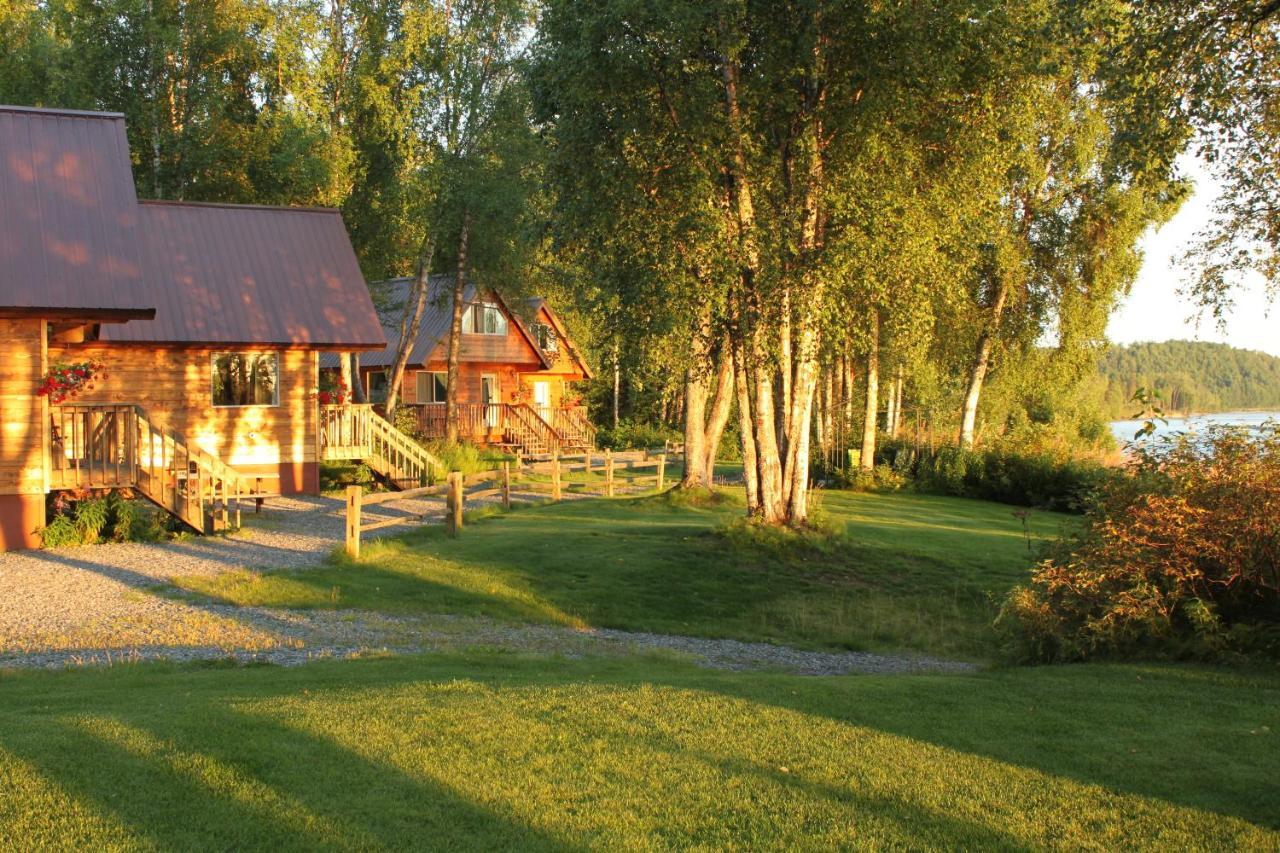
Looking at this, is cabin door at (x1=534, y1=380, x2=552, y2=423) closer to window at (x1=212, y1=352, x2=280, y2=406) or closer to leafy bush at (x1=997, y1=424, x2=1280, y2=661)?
window at (x1=212, y1=352, x2=280, y2=406)

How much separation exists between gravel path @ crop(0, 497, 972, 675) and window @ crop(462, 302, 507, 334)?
27.1 meters

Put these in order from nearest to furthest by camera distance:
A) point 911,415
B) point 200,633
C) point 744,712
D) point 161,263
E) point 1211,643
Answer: point 744,712
point 1211,643
point 200,633
point 161,263
point 911,415

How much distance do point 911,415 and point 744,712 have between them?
115 feet

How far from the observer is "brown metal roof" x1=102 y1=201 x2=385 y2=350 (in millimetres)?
24531

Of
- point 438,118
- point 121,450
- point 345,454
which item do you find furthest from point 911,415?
point 121,450

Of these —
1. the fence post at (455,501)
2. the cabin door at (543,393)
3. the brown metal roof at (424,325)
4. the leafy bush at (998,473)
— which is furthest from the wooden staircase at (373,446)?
the cabin door at (543,393)

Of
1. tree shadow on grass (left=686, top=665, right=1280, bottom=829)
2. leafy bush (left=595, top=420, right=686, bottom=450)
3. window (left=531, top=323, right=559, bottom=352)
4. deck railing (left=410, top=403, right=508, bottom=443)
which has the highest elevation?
window (left=531, top=323, right=559, bottom=352)

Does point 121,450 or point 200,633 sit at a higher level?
point 121,450

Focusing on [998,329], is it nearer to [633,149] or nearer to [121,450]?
[633,149]

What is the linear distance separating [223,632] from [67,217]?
9442mm

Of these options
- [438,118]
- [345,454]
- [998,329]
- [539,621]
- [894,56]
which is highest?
[438,118]

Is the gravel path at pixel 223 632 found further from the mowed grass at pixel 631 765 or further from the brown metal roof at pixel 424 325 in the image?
the brown metal roof at pixel 424 325

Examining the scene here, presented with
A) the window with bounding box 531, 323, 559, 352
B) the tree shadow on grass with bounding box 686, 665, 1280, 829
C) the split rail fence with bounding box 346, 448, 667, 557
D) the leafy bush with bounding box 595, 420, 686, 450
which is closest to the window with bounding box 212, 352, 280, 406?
the split rail fence with bounding box 346, 448, 667, 557

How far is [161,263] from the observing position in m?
25.5
